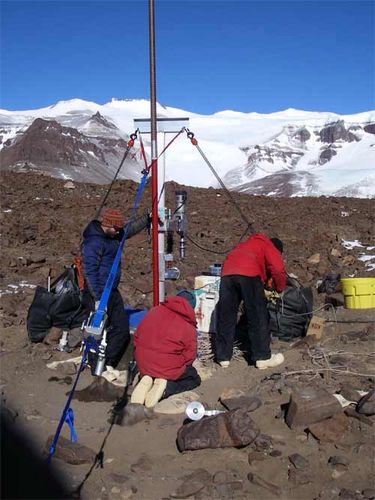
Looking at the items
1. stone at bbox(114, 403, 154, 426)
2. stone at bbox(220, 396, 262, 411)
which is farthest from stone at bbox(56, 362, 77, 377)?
stone at bbox(220, 396, 262, 411)

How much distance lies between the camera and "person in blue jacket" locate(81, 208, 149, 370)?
5789 mm

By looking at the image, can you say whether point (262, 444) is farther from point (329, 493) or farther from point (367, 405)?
point (367, 405)

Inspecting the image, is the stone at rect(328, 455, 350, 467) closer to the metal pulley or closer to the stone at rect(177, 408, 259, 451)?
the stone at rect(177, 408, 259, 451)

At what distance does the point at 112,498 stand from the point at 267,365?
8.41 feet

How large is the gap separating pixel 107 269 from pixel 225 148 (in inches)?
4279

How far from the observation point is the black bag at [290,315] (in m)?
6.62

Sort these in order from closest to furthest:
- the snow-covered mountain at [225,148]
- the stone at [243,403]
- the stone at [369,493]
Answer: the stone at [369,493], the stone at [243,403], the snow-covered mountain at [225,148]

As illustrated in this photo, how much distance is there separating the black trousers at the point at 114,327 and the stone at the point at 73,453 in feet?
6.08

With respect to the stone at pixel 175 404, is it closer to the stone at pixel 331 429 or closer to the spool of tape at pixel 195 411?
the spool of tape at pixel 195 411

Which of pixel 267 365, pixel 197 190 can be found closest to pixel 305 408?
pixel 267 365

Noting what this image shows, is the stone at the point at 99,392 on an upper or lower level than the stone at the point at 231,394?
lower

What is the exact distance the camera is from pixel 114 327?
6.10 meters

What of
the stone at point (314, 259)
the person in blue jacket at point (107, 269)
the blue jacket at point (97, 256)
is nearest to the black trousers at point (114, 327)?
the person in blue jacket at point (107, 269)

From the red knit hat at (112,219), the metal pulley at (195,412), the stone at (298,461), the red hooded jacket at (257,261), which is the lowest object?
the stone at (298,461)
